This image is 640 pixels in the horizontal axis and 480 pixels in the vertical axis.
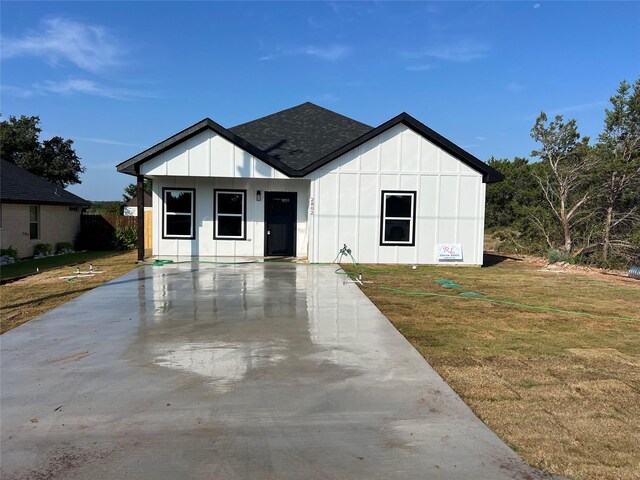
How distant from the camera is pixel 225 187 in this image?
15.3m

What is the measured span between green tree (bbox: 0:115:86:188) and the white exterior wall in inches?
1383

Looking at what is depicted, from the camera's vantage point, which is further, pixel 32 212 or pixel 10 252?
pixel 32 212

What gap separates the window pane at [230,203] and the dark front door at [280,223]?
2.97 feet

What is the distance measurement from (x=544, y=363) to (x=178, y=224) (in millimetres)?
12574

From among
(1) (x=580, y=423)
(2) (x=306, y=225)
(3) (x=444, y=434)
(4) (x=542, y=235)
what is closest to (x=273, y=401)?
(3) (x=444, y=434)

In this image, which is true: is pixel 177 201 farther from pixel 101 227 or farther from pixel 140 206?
pixel 101 227

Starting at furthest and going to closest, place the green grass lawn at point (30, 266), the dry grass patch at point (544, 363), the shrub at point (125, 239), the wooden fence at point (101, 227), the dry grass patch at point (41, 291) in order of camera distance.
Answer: the wooden fence at point (101, 227), the shrub at point (125, 239), the green grass lawn at point (30, 266), the dry grass patch at point (41, 291), the dry grass patch at point (544, 363)

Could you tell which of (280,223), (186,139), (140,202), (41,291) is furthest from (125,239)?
(41,291)

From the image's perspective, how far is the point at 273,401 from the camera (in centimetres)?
409

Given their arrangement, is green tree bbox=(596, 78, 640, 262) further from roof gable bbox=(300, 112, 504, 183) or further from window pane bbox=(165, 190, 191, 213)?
window pane bbox=(165, 190, 191, 213)

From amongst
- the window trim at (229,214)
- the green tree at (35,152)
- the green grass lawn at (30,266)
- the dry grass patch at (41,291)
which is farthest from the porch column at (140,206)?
the green tree at (35,152)

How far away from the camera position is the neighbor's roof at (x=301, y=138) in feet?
44.4

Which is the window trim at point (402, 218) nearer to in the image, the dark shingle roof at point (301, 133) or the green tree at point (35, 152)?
the dark shingle roof at point (301, 133)

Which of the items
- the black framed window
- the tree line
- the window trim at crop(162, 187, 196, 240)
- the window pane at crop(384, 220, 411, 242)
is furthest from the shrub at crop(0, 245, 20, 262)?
the tree line
